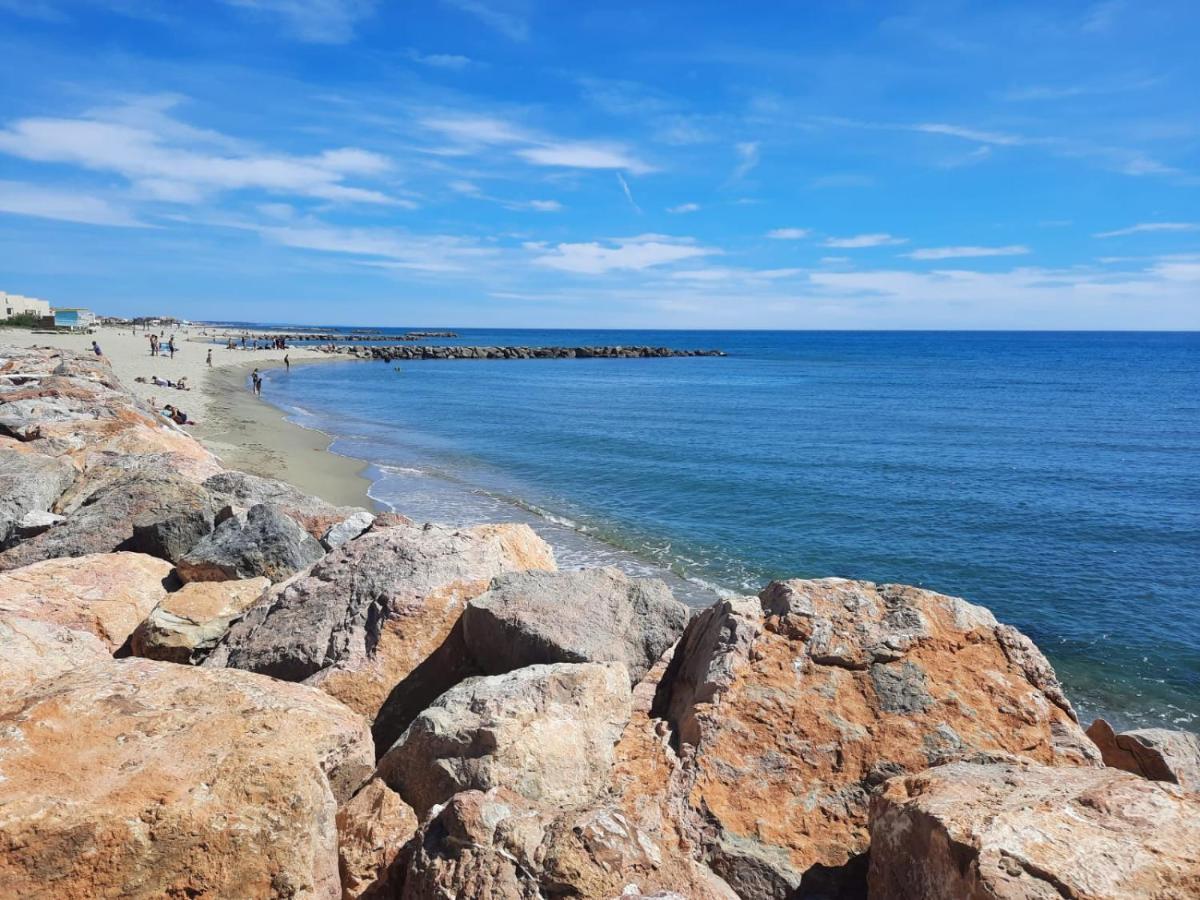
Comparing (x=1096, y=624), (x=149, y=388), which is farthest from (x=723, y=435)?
(x=149, y=388)

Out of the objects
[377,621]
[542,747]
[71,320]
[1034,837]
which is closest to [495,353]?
[71,320]

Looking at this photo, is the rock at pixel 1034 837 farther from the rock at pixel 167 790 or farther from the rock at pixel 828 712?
the rock at pixel 167 790

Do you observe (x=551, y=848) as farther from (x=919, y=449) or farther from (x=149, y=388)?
(x=149, y=388)

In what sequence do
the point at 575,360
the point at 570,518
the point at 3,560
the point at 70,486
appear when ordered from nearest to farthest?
the point at 3,560 < the point at 70,486 < the point at 570,518 < the point at 575,360

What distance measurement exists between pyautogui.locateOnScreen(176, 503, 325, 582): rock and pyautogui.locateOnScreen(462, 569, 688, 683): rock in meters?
2.95

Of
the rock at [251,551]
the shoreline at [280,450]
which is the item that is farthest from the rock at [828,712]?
the shoreline at [280,450]

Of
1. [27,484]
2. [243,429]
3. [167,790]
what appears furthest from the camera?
[243,429]

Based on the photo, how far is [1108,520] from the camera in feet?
65.7

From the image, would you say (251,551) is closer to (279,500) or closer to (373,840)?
(279,500)

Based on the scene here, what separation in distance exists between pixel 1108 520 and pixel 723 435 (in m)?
16.4

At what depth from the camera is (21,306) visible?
8038 centimetres

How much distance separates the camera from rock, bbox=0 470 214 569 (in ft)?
28.0

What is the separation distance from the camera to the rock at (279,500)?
377 inches

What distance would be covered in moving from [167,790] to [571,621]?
8.75 feet
